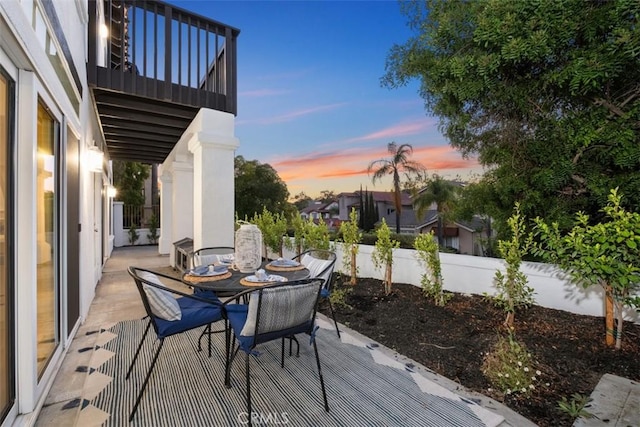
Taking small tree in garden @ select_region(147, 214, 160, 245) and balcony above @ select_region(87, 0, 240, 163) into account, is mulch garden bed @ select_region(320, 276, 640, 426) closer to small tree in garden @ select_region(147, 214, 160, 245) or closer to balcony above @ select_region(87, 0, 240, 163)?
balcony above @ select_region(87, 0, 240, 163)

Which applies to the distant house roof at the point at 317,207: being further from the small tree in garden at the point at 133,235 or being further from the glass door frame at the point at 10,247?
the glass door frame at the point at 10,247

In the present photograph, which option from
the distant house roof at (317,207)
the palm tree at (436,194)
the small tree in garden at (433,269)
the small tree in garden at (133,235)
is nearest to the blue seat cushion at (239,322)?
the small tree in garden at (433,269)

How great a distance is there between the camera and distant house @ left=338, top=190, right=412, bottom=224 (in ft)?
94.7

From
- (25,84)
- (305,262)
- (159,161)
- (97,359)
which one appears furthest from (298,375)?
(159,161)

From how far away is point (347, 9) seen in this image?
726 cm

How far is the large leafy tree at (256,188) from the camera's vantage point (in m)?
17.7

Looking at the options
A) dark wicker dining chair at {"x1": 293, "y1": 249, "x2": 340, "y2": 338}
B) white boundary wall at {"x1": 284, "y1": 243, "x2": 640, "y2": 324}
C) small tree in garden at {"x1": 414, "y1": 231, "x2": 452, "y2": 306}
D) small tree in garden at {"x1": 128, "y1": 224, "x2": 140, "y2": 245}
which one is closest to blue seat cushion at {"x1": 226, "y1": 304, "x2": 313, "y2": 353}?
dark wicker dining chair at {"x1": 293, "y1": 249, "x2": 340, "y2": 338}

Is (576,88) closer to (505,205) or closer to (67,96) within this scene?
(505,205)

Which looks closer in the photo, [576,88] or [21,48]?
[21,48]

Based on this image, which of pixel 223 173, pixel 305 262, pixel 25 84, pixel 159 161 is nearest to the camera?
pixel 25 84

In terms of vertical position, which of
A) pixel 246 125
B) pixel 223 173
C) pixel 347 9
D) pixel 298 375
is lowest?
pixel 298 375

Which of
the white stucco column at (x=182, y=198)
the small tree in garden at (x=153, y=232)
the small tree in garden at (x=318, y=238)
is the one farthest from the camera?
the small tree in garden at (x=153, y=232)

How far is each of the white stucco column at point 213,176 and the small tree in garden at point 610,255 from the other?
4276mm

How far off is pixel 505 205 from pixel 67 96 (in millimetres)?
5570
